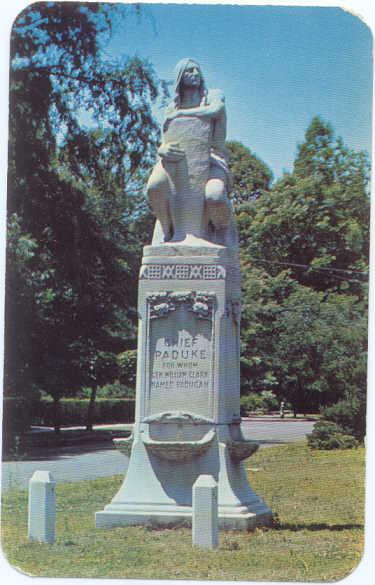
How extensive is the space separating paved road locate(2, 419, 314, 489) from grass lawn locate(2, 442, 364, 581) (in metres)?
0.74

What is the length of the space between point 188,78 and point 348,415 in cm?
1074

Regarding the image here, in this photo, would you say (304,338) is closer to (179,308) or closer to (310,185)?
(310,185)

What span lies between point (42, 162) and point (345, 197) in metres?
9.08

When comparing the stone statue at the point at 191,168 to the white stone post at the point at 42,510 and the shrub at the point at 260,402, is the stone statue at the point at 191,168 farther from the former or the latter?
the shrub at the point at 260,402

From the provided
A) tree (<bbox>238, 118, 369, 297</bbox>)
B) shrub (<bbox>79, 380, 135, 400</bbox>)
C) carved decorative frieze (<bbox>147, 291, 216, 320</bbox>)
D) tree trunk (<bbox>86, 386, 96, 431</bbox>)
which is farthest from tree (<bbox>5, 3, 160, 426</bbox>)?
tree (<bbox>238, 118, 369, 297</bbox>)

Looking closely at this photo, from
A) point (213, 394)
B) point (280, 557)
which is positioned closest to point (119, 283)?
point (213, 394)

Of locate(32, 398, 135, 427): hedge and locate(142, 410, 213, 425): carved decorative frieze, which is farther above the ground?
locate(142, 410, 213, 425): carved decorative frieze

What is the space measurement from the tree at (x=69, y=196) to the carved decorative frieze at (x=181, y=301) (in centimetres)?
181

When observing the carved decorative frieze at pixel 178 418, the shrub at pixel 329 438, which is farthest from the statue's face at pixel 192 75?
the shrub at pixel 329 438

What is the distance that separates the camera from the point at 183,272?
41.3 feet

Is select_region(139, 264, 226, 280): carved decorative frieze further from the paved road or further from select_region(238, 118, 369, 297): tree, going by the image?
select_region(238, 118, 369, 297): tree

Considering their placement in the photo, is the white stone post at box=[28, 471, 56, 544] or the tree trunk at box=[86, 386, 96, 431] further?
the tree trunk at box=[86, 386, 96, 431]

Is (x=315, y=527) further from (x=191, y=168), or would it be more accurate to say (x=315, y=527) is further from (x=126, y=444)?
(x=191, y=168)

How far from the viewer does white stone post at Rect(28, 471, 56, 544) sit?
11594 mm
